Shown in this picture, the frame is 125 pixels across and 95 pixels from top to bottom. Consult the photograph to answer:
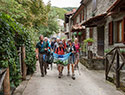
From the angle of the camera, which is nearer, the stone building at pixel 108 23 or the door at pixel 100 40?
the stone building at pixel 108 23

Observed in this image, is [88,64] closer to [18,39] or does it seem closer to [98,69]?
[98,69]

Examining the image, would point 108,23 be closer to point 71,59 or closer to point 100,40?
point 100,40

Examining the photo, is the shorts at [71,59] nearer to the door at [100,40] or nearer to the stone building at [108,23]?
the stone building at [108,23]

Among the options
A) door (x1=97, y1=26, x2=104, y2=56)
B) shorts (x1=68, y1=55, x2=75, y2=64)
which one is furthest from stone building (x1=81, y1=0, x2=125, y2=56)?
shorts (x1=68, y1=55, x2=75, y2=64)

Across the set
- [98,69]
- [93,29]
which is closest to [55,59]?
[98,69]

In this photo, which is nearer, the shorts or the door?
the shorts

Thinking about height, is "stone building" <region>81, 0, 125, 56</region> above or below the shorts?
above

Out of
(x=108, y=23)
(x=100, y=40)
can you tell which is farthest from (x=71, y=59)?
(x=100, y=40)

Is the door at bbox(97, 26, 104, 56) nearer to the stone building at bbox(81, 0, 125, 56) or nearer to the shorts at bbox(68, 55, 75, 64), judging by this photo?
the stone building at bbox(81, 0, 125, 56)

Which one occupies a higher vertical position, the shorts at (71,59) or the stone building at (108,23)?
the stone building at (108,23)

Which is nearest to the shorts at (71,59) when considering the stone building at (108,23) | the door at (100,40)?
the stone building at (108,23)

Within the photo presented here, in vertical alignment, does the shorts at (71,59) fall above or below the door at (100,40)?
below

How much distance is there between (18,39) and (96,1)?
31.9 feet

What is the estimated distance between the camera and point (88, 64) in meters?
9.01
